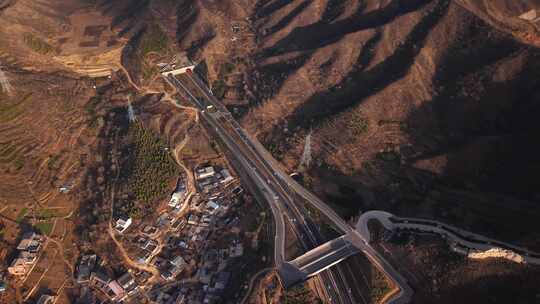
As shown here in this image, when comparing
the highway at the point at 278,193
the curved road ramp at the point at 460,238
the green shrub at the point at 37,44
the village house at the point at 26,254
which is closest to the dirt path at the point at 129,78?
the highway at the point at 278,193

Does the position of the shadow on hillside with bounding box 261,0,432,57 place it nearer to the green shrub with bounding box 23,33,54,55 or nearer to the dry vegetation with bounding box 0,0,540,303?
the dry vegetation with bounding box 0,0,540,303

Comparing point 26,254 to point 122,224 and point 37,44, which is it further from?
point 37,44

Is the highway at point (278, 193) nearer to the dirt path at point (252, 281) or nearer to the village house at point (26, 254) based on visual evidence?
the dirt path at point (252, 281)

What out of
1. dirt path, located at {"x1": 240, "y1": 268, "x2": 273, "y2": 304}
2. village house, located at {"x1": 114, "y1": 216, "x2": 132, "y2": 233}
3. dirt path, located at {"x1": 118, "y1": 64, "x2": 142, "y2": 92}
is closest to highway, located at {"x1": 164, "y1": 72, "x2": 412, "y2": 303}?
dirt path, located at {"x1": 240, "y1": 268, "x2": 273, "y2": 304}

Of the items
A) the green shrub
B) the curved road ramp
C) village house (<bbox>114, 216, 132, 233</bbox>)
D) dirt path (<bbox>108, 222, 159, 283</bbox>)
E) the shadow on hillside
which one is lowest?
the curved road ramp

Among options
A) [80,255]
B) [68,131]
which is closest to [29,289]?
[80,255]

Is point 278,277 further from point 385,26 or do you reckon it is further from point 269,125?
point 385,26
